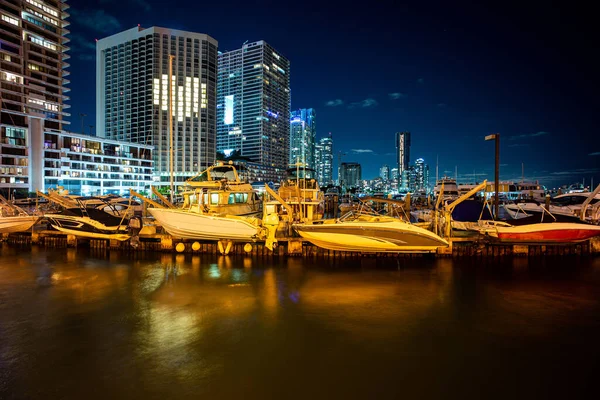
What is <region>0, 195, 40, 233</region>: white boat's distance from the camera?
1861 cm

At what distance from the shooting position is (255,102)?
163750 millimetres

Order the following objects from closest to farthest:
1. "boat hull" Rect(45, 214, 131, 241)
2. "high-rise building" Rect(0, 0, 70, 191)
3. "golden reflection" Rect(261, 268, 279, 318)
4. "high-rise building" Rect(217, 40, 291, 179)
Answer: "golden reflection" Rect(261, 268, 279, 318)
"boat hull" Rect(45, 214, 131, 241)
"high-rise building" Rect(0, 0, 70, 191)
"high-rise building" Rect(217, 40, 291, 179)

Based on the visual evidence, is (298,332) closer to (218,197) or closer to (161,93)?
(218,197)

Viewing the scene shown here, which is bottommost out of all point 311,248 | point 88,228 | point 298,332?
point 298,332

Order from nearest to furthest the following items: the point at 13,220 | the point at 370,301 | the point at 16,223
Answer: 1. the point at 370,301
2. the point at 13,220
3. the point at 16,223

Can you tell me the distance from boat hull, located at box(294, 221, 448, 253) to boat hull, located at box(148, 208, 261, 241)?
2.99m

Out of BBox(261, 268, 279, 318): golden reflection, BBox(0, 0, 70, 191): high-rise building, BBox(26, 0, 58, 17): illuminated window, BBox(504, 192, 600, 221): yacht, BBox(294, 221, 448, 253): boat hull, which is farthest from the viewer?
BBox(26, 0, 58, 17): illuminated window

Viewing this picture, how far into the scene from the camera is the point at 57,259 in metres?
15.8

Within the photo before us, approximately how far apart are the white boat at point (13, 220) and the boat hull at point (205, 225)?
939cm

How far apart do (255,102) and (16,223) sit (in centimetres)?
15376

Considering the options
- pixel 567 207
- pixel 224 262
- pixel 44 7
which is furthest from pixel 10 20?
pixel 567 207

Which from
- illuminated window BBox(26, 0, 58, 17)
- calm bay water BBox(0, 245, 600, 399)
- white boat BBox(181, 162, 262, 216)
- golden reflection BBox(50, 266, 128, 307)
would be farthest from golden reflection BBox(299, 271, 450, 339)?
illuminated window BBox(26, 0, 58, 17)

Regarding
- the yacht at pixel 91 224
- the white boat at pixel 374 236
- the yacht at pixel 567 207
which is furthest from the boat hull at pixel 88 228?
the yacht at pixel 567 207

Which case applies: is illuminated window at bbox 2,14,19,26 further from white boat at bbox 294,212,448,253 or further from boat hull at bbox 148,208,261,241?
white boat at bbox 294,212,448,253
